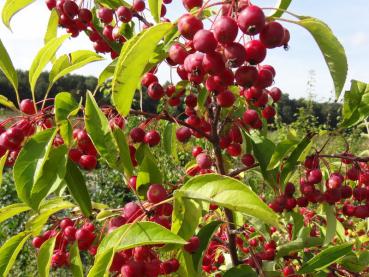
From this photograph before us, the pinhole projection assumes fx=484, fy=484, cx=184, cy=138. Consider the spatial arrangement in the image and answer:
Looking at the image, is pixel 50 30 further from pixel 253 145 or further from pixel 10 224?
pixel 10 224

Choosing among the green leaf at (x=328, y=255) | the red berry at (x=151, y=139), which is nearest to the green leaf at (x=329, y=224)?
the green leaf at (x=328, y=255)

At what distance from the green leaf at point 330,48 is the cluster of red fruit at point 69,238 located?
2.66ft

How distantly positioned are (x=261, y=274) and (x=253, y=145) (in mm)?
420

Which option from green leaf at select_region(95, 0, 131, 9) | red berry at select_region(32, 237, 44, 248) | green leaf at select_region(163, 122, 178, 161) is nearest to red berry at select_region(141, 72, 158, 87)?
green leaf at select_region(95, 0, 131, 9)

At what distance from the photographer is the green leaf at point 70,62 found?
1493 millimetres

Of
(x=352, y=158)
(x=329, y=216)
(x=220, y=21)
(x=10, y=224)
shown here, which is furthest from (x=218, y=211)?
(x=10, y=224)

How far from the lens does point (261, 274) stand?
1.57 meters

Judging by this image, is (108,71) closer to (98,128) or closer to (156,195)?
(98,128)

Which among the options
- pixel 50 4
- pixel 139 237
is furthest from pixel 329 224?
pixel 50 4

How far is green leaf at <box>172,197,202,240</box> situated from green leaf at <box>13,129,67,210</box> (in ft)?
1.00

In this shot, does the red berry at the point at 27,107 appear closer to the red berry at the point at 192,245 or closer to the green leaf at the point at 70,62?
the green leaf at the point at 70,62

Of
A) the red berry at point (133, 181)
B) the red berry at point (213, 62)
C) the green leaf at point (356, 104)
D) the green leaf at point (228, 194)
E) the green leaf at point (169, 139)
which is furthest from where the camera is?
the green leaf at point (169, 139)

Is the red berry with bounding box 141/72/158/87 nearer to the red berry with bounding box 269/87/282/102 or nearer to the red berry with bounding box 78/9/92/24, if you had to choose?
the red berry with bounding box 78/9/92/24

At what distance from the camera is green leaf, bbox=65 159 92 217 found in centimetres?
133
